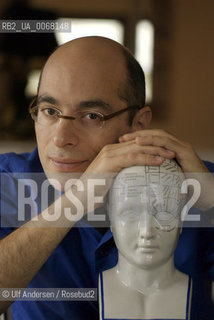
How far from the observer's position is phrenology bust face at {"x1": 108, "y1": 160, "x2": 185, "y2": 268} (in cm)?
83

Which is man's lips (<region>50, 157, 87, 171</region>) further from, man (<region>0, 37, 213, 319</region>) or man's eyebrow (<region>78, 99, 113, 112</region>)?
man's eyebrow (<region>78, 99, 113, 112</region>)

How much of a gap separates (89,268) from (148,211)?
0.31 m

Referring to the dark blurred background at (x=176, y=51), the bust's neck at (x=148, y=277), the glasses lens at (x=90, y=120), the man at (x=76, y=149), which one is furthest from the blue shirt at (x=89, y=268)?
the dark blurred background at (x=176, y=51)

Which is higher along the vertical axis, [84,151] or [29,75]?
[29,75]

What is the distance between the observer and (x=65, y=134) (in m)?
0.98

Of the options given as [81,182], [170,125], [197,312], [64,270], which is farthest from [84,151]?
[170,125]

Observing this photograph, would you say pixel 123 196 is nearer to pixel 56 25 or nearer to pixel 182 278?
pixel 182 278

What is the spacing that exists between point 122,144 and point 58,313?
419 millimetres

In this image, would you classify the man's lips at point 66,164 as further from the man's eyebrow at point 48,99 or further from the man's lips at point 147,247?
the man's lips at point 147,247

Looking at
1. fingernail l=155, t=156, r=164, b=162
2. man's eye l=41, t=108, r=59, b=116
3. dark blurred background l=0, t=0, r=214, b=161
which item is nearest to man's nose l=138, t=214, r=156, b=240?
fingernail l=155, t=156, r=164, b=162

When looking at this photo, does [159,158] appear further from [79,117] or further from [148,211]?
[79,117]

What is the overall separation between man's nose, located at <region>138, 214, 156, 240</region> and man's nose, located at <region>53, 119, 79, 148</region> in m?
0.26

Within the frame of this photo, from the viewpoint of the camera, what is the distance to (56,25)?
1178mm

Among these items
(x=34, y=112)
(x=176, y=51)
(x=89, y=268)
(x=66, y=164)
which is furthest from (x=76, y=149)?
(x=176, y=51)
